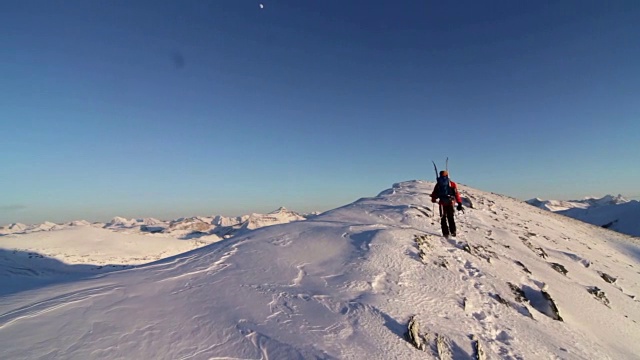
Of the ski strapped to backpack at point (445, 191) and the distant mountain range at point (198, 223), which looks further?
the distant mountain range at point (198, 223)

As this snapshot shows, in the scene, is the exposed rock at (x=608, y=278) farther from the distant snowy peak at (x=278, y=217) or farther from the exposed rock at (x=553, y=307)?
the distant snowy peak at (x=278, y=217)

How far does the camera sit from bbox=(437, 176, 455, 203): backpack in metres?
11.6

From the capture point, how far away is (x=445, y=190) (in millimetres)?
11719

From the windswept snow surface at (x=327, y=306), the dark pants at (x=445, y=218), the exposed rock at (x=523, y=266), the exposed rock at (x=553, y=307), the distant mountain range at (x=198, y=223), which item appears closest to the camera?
the windswept snow surface at (x=327, y=306)

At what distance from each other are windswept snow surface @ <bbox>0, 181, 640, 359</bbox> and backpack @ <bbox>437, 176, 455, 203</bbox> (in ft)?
5.20

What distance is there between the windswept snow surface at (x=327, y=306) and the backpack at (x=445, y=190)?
1584mm

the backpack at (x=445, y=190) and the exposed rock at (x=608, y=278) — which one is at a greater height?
the backpack at (x=445, y=190)

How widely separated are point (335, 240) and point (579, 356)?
6.37 metres


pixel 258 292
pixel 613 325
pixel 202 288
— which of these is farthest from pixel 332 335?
pixel 613 325

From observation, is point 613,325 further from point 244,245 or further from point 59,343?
point 59,343

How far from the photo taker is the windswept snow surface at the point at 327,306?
496 centimetres

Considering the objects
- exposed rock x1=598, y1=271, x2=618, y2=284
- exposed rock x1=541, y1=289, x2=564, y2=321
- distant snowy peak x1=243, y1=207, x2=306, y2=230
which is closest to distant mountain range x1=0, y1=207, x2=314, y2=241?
distant snowy peak x1=243, y1=207, x2=306, y2=230

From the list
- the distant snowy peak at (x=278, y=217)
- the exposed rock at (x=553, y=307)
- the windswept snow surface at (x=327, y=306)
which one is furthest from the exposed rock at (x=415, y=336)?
the distant snowy peak at (x=278, y=217)

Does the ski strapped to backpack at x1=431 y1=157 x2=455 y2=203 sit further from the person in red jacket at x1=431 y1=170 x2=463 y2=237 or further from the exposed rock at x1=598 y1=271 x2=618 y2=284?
the exposed rock at x1=598 y1=271 x2=618 y2=284
